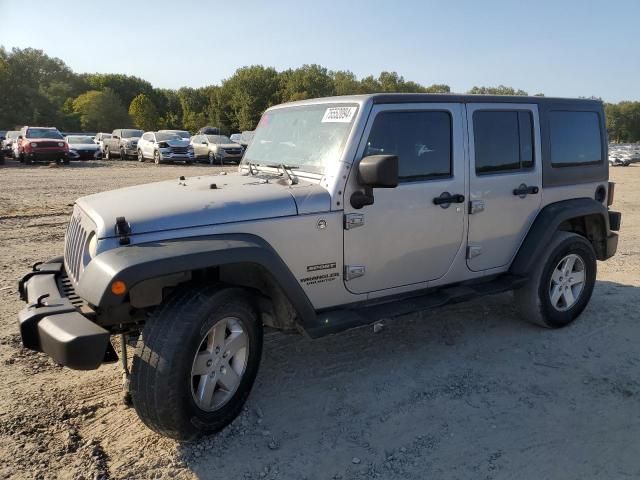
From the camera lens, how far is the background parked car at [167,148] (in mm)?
25859

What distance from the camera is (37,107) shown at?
6156 centimetres

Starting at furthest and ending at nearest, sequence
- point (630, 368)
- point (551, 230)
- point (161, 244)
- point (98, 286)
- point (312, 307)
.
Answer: point (551, 230) → point (630, 368) → point (312, 307) → point (161, 244) → point (98, 286)

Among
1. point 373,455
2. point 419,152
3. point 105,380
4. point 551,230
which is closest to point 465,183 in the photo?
point 419,152

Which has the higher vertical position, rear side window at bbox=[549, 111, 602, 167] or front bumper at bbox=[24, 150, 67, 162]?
front bumper at bbox=[24, 150, 67, 162]

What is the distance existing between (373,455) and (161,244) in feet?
5.46

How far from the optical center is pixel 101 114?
63.8 m

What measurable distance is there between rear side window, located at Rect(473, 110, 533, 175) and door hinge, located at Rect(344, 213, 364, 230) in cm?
124

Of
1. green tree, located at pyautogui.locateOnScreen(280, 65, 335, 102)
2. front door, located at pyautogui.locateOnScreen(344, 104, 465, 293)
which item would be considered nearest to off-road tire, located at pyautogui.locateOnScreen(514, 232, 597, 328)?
front door, located at pyautogui.locateOnScreen(344, 104, 465, 293)

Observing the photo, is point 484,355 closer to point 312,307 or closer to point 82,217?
point 312,307

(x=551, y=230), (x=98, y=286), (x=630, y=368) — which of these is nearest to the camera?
(x=98, y=286)

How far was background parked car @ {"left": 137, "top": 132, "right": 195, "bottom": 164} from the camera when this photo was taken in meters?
25.9

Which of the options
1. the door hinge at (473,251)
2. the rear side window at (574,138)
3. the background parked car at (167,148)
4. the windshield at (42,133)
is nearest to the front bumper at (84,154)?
the windshield at (42,133)

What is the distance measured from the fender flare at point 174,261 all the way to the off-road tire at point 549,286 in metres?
2.41

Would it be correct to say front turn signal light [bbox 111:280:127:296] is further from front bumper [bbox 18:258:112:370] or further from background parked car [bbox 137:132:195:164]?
background parked car [bbox 137:132:195:164]
